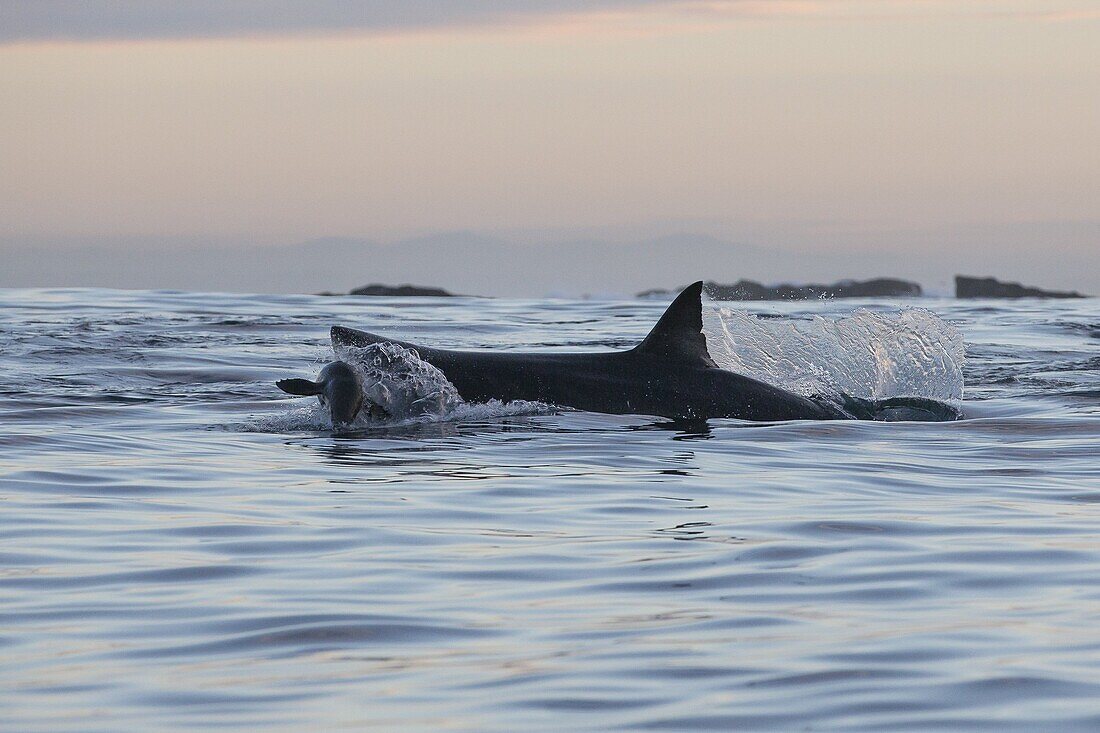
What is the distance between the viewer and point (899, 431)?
47.6 ft

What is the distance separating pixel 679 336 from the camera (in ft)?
47.9

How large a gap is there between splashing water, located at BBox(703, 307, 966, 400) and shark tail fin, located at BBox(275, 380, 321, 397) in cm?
564

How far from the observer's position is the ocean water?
5.68m

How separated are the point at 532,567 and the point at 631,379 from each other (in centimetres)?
677

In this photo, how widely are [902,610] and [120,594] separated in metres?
3.42

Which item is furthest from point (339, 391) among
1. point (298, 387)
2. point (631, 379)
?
point (631, 379)

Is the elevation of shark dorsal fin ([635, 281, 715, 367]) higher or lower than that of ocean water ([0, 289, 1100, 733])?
higher

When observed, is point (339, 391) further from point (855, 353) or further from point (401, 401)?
point (855, 353)

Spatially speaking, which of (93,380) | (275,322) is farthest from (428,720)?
(275,322)

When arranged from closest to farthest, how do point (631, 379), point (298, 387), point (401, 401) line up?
point (298, 387), point (401, 401), point (631, 379)

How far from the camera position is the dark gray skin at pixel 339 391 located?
13.8 meters

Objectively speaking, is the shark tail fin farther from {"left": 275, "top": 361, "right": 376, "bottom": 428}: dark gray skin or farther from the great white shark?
the great white shark

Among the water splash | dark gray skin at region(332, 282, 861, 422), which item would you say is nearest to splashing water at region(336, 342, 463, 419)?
the water splash

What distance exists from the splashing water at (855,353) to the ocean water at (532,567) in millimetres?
1143
